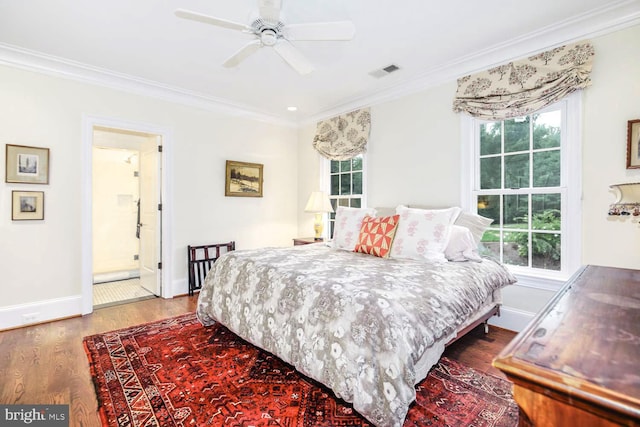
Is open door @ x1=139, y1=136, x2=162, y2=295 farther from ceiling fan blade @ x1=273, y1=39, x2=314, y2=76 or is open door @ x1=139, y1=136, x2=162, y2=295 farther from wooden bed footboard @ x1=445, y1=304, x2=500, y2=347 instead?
wooden bed footboard @ x1=445, y1=304, x2=500, y2=347

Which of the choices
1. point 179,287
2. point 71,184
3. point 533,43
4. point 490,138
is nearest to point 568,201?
point 490,138

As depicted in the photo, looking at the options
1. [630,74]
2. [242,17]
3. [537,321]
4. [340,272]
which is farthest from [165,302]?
[630,74]

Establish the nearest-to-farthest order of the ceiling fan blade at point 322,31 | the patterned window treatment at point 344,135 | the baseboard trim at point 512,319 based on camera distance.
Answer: the ceiling fan blade at point 322,31, the baseboard trim at point 512,319, the patterned window treatment at point 344,135

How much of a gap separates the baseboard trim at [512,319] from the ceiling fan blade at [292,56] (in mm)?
2763

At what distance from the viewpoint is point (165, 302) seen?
3703 millimetres

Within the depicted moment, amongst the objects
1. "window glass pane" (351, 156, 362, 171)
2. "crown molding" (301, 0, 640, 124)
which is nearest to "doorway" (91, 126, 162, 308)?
"window glass pane" (351, 156, 362, 171)

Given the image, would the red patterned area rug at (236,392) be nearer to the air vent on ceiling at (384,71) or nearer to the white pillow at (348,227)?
the white pillow at (348,227)

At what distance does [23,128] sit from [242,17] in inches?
95.3

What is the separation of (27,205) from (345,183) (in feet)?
11.7

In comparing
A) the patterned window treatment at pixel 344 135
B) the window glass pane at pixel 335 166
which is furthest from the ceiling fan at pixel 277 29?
the window glass pane at pixel 335 166

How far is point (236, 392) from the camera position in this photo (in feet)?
6.07

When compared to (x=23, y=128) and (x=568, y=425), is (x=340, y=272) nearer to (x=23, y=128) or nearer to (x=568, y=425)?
(x=568, y=425)

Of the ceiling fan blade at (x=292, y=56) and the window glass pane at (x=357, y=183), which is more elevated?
the ceiling fan blade at (x=292, y=56)

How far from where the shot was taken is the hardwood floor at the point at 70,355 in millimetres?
1807
